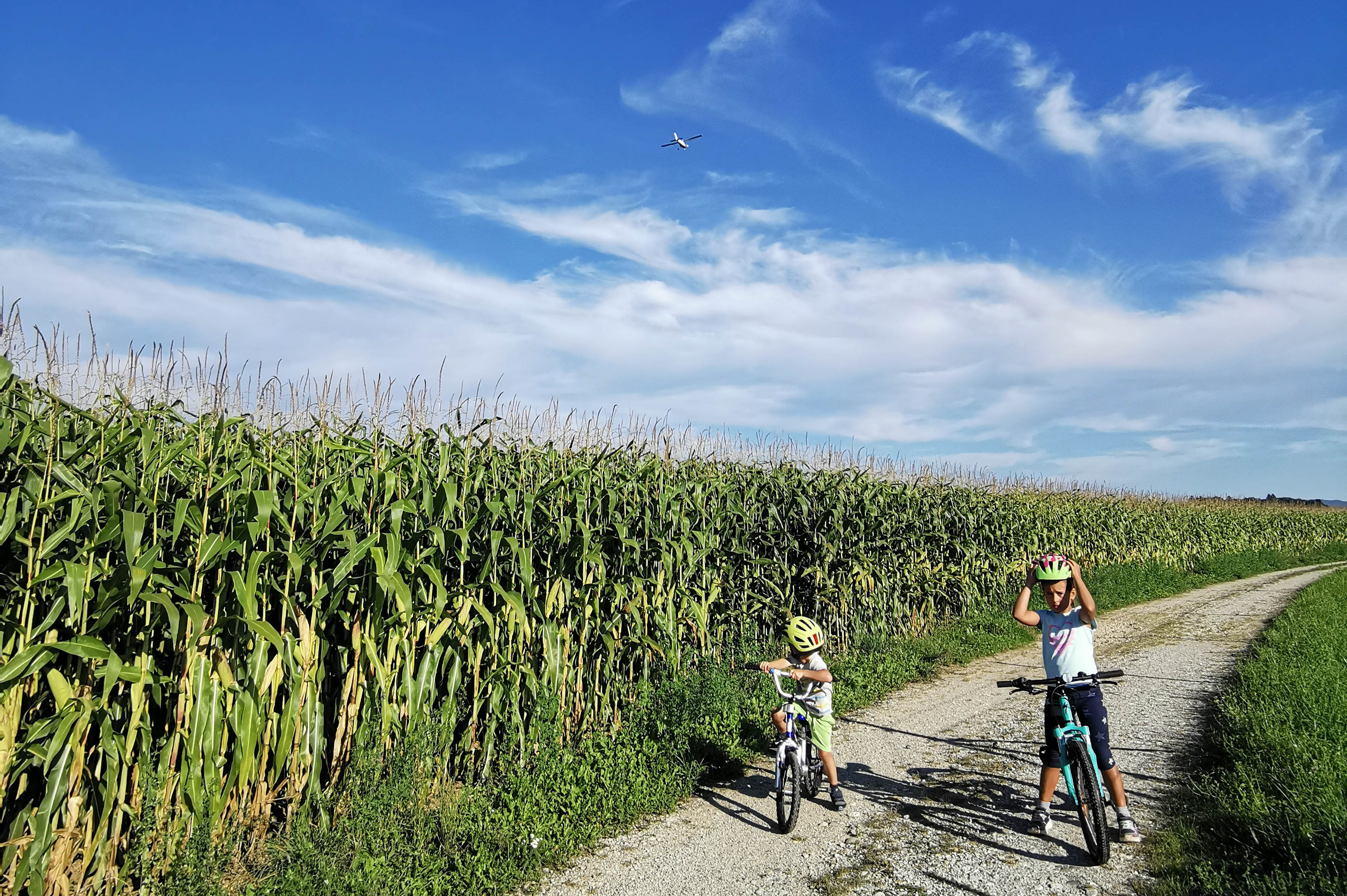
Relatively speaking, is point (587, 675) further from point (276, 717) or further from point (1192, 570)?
point (1192, 570)

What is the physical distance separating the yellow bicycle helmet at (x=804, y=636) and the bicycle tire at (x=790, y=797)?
76 centimetres

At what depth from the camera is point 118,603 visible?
12.7 ft

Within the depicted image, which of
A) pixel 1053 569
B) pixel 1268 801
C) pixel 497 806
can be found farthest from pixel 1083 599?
pixel 497 806

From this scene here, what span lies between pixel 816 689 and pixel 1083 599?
1.95m

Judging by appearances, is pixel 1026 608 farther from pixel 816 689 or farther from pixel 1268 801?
pixel 1268 801

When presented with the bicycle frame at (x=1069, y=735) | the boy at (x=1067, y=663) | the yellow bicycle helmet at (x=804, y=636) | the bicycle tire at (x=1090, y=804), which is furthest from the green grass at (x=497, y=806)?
the bicycle tire at (x=1090, y=804)

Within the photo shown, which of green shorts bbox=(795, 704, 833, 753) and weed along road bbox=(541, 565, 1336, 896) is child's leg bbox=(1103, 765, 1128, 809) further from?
green shorts bbox=(795, 704, 833, 753)

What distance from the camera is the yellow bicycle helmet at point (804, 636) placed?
5801mm

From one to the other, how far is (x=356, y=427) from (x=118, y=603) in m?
2.65

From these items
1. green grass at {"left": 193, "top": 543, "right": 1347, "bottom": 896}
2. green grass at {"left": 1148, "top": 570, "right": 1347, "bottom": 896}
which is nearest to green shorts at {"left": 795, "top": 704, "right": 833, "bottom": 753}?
green grass at {"left": 193, "top": 543, "right": 1347, "bottom": 896}

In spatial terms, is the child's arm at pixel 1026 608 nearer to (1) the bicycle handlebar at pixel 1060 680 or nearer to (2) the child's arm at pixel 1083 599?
(2) the child's arm at pixel 1083 599

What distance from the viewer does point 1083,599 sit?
5016 mm

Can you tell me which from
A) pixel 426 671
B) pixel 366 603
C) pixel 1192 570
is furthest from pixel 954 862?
pixel 1192 570

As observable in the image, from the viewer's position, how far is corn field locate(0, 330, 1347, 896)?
12.0ft
